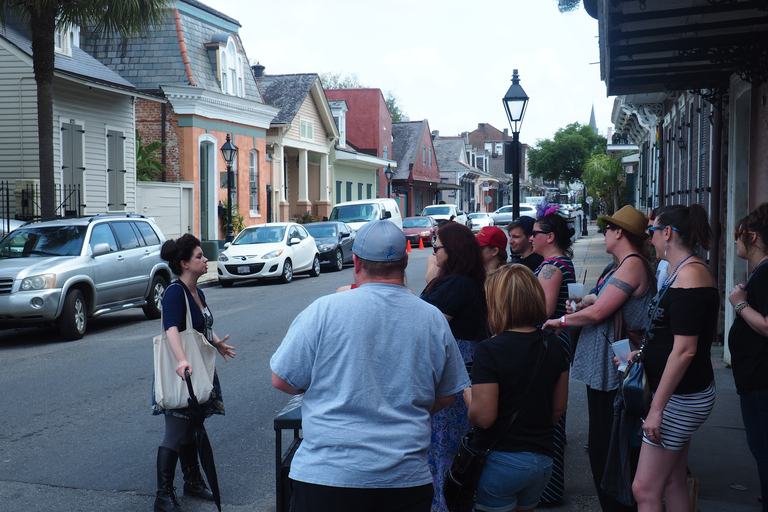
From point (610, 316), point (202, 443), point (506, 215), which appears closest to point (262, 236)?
point (202, 443)

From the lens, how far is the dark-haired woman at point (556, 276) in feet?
15.9

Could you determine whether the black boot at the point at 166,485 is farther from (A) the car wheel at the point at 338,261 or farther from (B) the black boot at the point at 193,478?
(A) the car wheel at the point at 338,261

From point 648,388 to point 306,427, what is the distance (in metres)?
1.87

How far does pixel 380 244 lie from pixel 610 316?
196cm

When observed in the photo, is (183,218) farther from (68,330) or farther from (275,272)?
(68,330)

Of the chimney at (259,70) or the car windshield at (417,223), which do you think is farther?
the chimney at (259,70)

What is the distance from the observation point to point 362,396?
265 centimetres

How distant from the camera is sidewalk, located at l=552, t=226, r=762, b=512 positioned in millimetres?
4953

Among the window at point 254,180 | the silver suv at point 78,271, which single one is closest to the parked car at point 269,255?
the silver suv at point 78,271

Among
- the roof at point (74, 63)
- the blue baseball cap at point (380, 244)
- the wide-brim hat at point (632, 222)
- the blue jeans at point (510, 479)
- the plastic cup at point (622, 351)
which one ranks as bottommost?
the blue jeans at point (510, 479)

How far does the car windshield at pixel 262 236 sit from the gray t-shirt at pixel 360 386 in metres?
17.0

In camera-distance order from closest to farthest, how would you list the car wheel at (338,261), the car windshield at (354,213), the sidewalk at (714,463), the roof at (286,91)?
the sidewalk at (714,463)
the car wheel at (338,261)
the car windshield at (354,213)
the roof at (286,91)

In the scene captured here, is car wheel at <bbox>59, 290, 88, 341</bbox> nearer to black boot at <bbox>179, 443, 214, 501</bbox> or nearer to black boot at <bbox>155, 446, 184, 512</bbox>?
black boot at <bbox>179, 443, 214, 501</bbox>

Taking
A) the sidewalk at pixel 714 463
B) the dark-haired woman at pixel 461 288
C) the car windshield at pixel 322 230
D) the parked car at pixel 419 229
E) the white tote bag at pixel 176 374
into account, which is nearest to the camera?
the dark-haired woman at pixel 461 288
